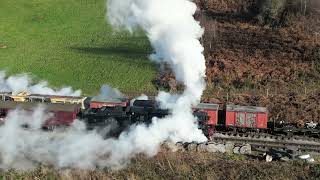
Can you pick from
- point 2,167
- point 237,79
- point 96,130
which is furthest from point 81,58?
point 2,167

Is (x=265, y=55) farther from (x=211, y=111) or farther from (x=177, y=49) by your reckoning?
(x=177, y=49)

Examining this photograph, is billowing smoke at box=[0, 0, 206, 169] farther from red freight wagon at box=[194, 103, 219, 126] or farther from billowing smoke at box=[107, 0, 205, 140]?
Result: red freight wagon at box=[194, 103, 219, 126]

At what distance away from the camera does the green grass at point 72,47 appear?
5688 cm

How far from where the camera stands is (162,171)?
100 ft

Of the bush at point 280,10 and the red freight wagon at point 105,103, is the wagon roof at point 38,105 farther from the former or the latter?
the bush at point 280,10

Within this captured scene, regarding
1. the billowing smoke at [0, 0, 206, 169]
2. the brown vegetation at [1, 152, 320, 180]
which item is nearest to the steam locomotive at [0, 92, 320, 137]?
the billowing smoke at [0, 0, 206, 169]

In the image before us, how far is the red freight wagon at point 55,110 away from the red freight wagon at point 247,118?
11.4m

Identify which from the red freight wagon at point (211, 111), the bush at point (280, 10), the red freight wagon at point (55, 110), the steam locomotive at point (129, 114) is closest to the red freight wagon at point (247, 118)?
the steam locomotive at point (129, 114)

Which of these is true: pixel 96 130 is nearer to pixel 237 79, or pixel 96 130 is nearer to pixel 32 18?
pixel 237 79

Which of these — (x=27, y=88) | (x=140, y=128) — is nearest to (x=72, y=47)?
(x=27, y=88)

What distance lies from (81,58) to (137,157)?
107 feet

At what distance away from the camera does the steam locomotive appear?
119 ft

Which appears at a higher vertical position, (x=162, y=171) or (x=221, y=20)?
(x=221, y=20)

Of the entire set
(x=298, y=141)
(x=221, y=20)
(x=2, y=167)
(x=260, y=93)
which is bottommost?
(x=2, y=167)
